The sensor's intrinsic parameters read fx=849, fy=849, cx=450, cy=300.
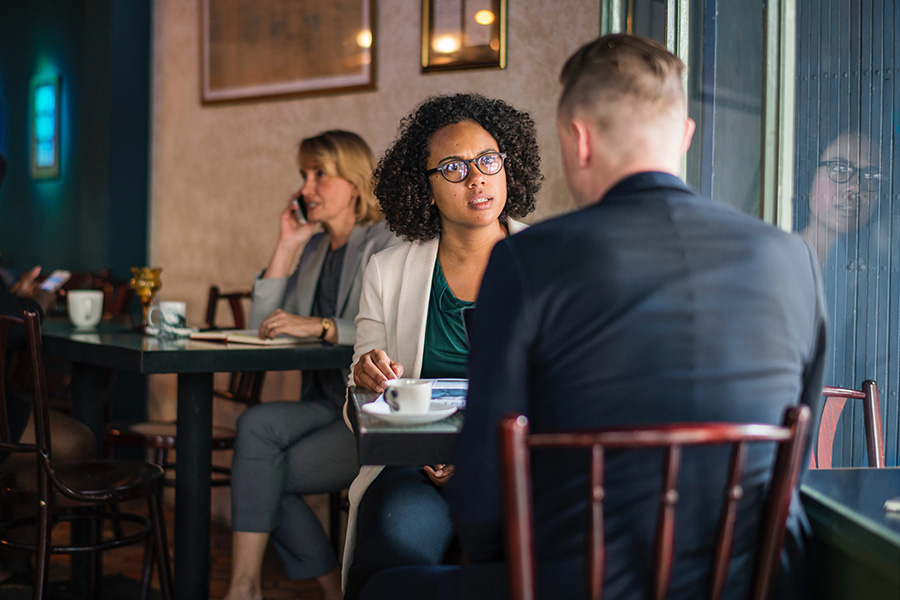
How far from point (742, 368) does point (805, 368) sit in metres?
0.16

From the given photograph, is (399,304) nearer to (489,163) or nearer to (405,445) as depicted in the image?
(489,163)

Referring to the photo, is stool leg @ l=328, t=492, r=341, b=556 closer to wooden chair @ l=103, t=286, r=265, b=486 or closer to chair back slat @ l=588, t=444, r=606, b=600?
wooden chair @ l=103, t=286, r=265, b=486

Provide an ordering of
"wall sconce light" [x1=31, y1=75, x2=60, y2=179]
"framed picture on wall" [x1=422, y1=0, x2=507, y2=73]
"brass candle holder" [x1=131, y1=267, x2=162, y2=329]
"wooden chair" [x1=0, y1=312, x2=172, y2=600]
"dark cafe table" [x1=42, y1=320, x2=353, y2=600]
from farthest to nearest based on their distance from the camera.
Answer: "wall sconce light" [x1=31, y1=75, x2=60, y2=179]
"framed picture on wall" [x1=422, y1=0, x2=507, y2=73]
"brass candle holder" [x1=131, y1=267, x2=162, y2=329]
"dark cafe table" [x1=42, y1=320, x2=353, y2=600]
"wooden chair" [x1=0, y1=312, x2=172, y2=600]

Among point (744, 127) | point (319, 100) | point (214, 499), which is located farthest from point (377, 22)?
point (214, 499)

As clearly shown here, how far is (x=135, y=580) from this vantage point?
303 cm

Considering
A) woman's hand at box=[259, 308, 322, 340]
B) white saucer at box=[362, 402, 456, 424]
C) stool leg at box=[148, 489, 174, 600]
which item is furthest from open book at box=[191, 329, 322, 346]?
white saucer at box=[362, 402, 456, 424]

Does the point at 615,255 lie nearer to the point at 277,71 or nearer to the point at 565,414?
the point at 565,414

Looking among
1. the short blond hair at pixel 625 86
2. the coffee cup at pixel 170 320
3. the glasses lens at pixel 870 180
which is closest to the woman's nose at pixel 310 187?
the coffee cup at pixel 170 320

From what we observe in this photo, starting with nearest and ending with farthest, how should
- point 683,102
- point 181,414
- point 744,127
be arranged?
point 683,102 → point 744,127 → point 181,414

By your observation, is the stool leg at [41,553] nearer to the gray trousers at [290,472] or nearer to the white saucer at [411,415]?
the gray trousers at [290,472]

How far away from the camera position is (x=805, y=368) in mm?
1070

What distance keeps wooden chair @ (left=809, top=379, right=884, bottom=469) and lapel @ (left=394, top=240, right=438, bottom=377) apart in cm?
86

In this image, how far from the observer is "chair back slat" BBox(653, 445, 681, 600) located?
854mm

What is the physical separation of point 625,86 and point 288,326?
160 cm
